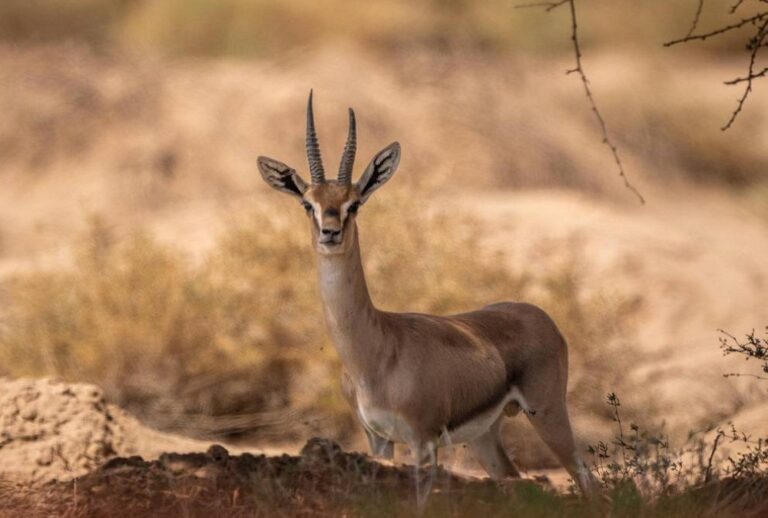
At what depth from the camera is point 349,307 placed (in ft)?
25.1

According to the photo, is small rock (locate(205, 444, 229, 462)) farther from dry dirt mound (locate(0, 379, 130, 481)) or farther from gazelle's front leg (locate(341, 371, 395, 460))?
dry dirt mound (locate(0, 379, 130, 481))

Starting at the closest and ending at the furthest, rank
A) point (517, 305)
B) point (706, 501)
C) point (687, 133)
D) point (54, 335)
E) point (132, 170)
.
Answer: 1. point (706, 501)
2. point (517, 305)
3. point (54, 335)
4. point (132, 170)
5. point (687, 133)

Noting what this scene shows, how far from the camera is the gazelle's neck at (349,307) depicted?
24.9ft

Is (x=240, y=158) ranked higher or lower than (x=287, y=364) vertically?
higher

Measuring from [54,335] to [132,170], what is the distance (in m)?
7.52

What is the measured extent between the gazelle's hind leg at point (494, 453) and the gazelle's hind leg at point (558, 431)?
51cm

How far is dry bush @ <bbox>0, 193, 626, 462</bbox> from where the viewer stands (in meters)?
13.3

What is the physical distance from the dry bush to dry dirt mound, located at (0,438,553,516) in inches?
203

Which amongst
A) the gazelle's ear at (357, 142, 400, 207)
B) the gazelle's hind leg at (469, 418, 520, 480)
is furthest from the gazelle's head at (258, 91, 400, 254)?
the gazelle's hind leg at (469, 418, 520, 480)

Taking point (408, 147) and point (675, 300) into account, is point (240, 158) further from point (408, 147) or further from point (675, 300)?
point (675, 300)

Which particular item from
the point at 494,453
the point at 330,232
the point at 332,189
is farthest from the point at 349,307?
the point at 494,453

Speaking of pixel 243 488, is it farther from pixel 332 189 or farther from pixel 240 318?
pixel 240 318

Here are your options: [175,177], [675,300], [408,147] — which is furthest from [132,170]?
[675,300]

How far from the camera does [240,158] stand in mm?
20938
